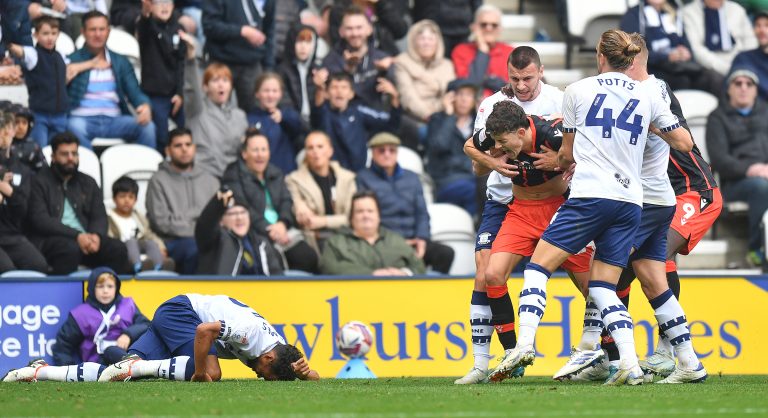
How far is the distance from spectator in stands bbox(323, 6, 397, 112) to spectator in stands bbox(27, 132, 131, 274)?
382 centimetres

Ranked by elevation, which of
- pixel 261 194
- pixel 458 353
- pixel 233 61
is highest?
pixel 233 61

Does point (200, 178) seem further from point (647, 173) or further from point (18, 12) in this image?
point (647, 173)

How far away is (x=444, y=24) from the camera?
18469mm

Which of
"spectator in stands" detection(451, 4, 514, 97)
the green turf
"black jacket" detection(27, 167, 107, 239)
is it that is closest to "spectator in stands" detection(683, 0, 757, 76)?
"spectator in stands" detection(451, 4, 514, 97)

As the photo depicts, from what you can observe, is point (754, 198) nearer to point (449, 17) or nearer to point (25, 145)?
point (449, 17)

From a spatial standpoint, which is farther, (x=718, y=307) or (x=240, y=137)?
(x=240, y=137)

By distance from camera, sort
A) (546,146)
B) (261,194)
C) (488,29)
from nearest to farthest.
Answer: (546,146) → (261,194) → (488,29)

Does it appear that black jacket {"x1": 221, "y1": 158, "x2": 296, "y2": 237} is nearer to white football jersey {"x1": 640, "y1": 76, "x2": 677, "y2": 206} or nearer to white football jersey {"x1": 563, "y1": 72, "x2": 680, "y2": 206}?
white football jersey {"x1": 640, "y1": 76, "x2": 677, "y2": 206}

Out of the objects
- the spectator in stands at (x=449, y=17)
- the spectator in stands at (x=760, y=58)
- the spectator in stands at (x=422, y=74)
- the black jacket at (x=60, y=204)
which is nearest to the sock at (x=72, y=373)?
the black jacket at (x=60, y=204)

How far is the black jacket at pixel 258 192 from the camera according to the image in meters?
14.9

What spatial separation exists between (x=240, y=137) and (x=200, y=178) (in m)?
0.90

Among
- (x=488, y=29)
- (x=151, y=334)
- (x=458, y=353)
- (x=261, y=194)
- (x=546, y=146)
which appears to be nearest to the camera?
(x=546, y=146)

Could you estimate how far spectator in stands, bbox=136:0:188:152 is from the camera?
1587 cm

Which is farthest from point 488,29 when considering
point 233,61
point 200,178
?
point 200,178
